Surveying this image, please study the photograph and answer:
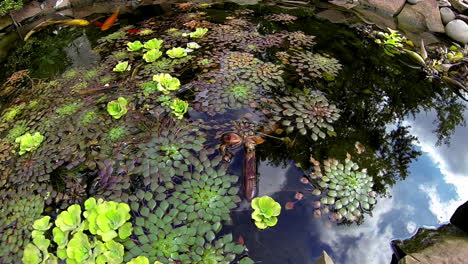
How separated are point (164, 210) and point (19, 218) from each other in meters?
1.07

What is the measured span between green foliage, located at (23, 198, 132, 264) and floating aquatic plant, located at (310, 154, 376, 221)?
4.53 ft

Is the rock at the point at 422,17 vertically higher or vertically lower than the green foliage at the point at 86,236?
higher

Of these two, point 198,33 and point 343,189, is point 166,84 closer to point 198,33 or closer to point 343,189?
point 198,33

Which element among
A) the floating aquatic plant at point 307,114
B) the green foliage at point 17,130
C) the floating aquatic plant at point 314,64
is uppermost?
the floating aquatic plant at point 314,64

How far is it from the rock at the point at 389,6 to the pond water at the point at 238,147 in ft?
4.94

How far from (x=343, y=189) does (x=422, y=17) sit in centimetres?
414

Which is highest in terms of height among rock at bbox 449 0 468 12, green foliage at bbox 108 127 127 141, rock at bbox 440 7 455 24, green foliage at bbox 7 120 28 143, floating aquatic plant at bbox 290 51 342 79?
rock at bbox 449 0 468 12

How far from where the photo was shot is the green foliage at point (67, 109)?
2939mm

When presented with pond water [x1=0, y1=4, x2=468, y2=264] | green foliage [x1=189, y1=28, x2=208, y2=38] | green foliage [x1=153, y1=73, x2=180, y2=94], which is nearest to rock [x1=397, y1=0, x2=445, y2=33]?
pond water [x1=0, y1=4, x2=468, y2=264]

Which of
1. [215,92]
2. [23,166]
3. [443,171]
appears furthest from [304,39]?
[23,166]

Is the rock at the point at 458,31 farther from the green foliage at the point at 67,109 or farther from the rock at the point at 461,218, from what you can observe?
the green foliage at the point at 67,109

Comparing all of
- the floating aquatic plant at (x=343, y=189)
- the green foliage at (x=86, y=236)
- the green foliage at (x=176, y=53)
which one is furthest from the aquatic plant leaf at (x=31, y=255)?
the green foliage at (x=176, y=53)

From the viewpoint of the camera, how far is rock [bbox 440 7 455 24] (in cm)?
478

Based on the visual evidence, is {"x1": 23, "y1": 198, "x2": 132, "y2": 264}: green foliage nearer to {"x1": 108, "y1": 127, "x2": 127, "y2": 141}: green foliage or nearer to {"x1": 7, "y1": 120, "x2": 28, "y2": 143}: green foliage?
{"x1": 108, "y1": 127, "x2": 127, "y2": 141}: green foliage
